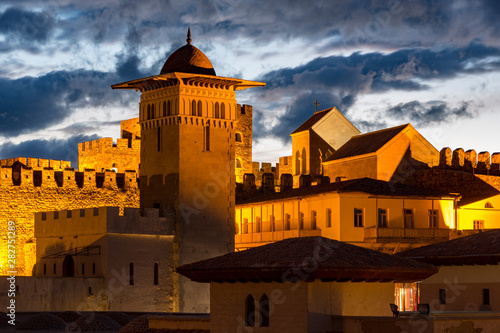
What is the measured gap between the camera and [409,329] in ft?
87.6

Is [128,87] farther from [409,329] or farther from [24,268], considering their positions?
[409,329]

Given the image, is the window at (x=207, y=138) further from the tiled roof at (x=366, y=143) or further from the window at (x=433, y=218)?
the tiled roof at (x=366, y=143)

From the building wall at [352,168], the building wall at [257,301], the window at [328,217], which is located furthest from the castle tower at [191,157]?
the building wall at [257,301]

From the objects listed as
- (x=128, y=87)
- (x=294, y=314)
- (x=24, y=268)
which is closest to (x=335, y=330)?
(x=294, y=314)

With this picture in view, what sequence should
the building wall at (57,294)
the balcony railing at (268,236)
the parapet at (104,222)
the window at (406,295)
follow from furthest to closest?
1. the balcony railing at (268,236)
2. the parapet at (104,222)
3. the building wall at (57,294)
4. the window at (406,295)

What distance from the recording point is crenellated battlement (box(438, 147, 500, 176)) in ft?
214

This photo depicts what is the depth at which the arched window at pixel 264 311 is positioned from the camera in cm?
2858

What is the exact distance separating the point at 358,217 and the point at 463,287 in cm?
1688

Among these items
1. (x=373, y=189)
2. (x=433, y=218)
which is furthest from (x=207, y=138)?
(x=433, y=218)

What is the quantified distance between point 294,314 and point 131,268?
2202 cm

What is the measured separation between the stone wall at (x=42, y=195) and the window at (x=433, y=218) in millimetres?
20108

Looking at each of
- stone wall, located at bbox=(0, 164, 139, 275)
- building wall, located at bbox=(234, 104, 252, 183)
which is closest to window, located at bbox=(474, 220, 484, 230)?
stone wall, located at bbox=(0, 164, 139, 275)

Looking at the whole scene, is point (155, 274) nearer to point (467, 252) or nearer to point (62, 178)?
point (62, 178)

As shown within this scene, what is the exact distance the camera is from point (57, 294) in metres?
46.5
